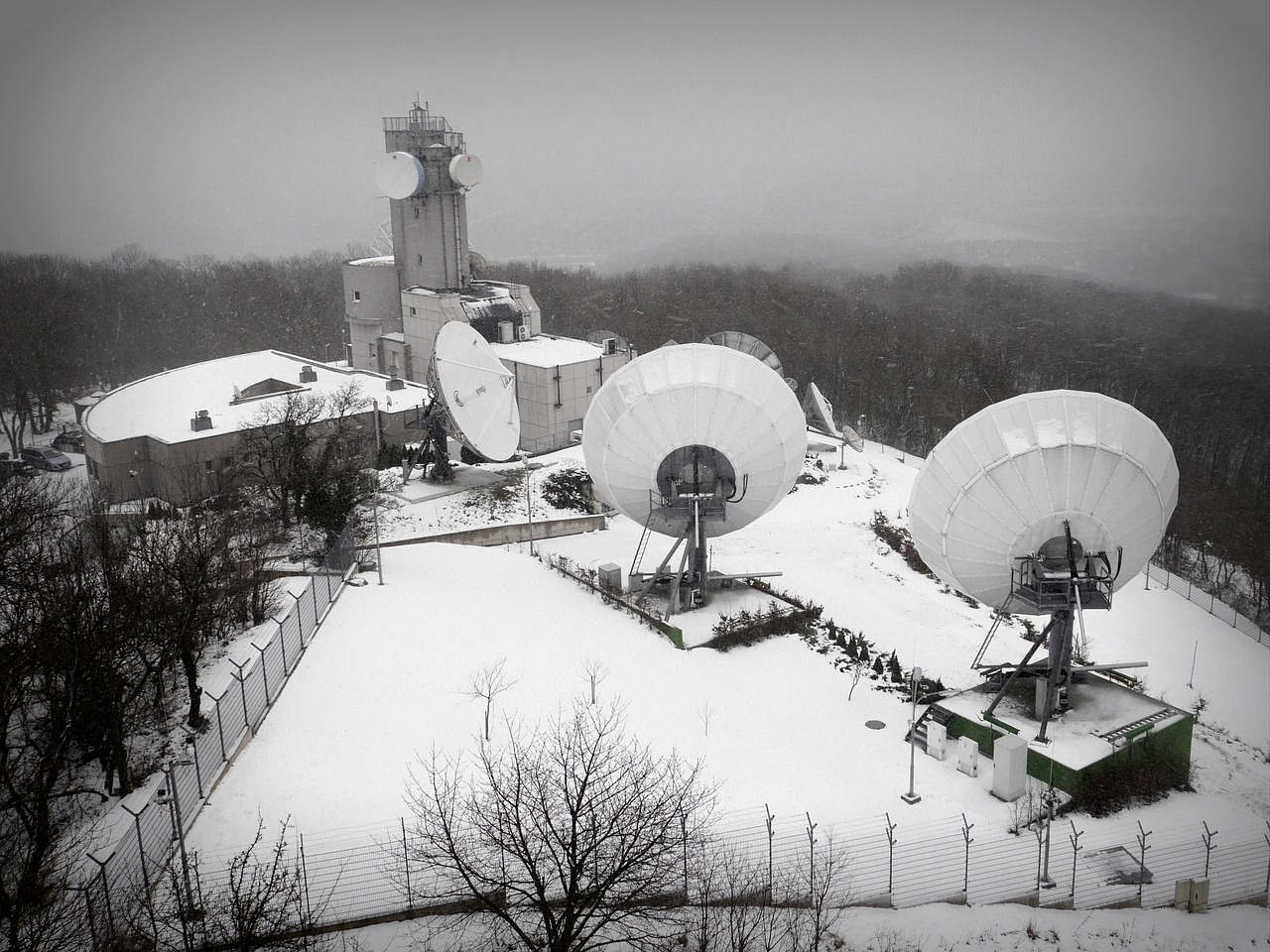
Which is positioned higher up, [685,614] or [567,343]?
[567,343]

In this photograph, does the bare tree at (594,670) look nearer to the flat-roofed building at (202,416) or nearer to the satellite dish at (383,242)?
the flat-roofed building at (202,416)

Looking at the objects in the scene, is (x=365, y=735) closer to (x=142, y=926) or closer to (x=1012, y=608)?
(x=142, y=926)

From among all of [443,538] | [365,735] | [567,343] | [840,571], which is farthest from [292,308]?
[365,735]

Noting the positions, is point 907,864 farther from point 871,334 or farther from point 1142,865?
point 871,334

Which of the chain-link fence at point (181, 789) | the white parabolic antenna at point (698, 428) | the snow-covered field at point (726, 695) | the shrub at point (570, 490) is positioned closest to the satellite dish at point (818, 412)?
the shrub at point (570, 490)

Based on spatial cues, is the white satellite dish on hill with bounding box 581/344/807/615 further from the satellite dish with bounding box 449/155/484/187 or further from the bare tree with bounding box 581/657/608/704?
the satellite dish with bounding box 449/155/484/187

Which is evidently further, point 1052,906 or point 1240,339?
point 1240,339
